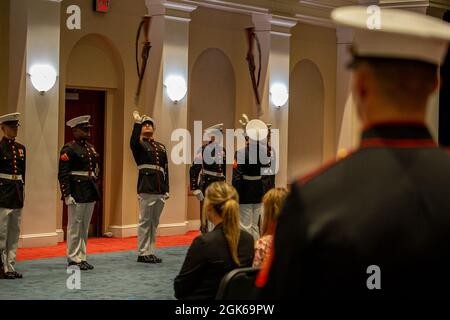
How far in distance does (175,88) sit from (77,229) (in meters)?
3.34

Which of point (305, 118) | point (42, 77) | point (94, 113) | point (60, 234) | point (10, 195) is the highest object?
point (42, 77)

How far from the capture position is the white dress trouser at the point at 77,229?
767 cm

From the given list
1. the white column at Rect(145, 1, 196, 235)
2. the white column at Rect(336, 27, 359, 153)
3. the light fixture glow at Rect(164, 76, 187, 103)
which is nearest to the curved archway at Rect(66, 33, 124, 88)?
the white column at Rect(145, 1, 196, 235)

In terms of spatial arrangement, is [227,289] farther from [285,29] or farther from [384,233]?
[285,29]

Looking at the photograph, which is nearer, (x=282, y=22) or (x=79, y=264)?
(x=79, y=264)

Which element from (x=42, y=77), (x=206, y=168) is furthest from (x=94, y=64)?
(x=206, y=168)

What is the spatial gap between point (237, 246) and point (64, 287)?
3237mm

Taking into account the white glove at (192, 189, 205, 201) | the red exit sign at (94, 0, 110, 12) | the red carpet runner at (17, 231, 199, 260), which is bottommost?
the red carpet runner at (17, 231, 199, 260)

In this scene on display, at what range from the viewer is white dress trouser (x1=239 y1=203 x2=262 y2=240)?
30.1 feet

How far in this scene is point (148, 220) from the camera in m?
8.39

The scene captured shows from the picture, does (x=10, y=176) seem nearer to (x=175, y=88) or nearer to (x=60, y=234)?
(x=60, y=234)

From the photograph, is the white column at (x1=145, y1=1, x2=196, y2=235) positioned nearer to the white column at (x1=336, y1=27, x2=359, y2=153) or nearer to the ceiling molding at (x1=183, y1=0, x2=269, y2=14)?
the ceiling molding at (x1=183, y1=0, x2=269, y2=14)

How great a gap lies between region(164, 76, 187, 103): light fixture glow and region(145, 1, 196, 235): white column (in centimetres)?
5

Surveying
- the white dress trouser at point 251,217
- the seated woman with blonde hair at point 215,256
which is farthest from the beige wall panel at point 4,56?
the seated woman with blonde hair at point 215,256
